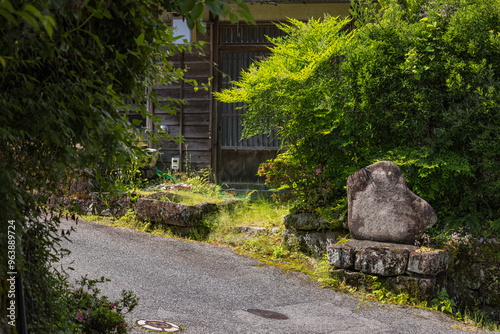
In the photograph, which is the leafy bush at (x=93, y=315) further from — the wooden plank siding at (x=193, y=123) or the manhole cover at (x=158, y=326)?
the wooden plank siding at (x=193, y=123)

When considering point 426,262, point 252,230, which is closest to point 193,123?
point 252,230

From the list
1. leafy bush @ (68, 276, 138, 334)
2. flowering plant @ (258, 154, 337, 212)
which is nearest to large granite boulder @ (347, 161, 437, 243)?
flowering plant @ (258, 154, 337, 212)

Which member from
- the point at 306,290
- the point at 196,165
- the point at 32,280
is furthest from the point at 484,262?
the point at 196,165

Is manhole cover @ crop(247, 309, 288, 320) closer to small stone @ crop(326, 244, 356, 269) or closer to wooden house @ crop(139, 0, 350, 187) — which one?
small stone @ crop(326, 244, 356, 269)

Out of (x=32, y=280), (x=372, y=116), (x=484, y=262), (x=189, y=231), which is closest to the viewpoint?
(x=32, y=280)

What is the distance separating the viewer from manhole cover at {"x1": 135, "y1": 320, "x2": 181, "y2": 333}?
4281mm

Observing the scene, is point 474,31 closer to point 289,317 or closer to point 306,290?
point 306,290

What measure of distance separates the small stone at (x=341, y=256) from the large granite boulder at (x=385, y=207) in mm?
448

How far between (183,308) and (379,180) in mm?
3101

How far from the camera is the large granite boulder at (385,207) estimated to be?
244 inches

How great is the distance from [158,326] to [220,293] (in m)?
1.41

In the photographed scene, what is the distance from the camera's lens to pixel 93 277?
5.76 m

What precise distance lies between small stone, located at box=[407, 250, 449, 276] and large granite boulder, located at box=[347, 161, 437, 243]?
17.1 inches

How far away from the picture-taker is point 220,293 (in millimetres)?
5691
